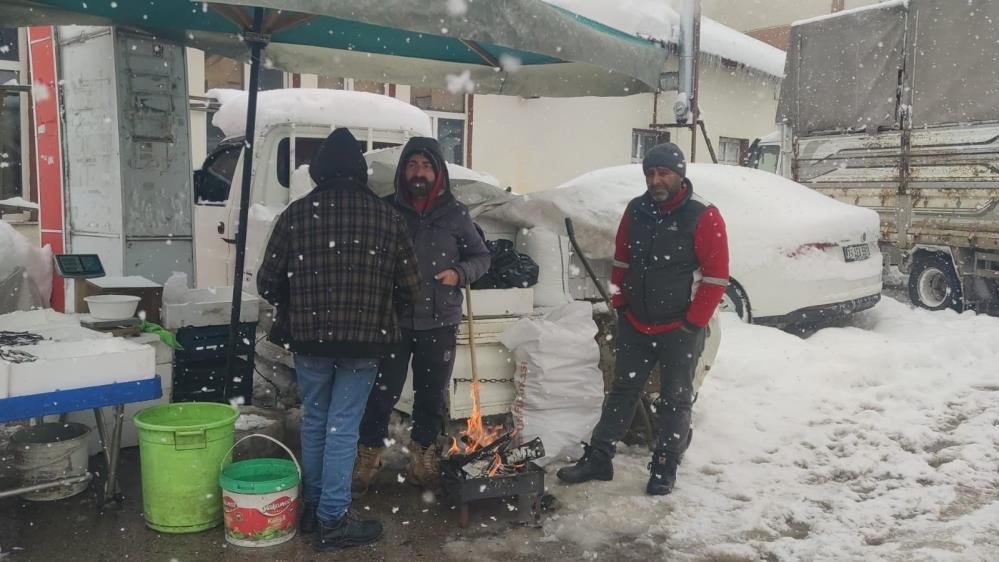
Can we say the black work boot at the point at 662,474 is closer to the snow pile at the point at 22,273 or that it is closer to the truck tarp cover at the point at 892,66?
the snow pile at the point at 22,273

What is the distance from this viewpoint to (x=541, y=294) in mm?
5098

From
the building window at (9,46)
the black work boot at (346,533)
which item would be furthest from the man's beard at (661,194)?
the building window at (9,46)

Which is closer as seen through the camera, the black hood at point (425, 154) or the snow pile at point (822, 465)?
the snow pile at point (822, 465)

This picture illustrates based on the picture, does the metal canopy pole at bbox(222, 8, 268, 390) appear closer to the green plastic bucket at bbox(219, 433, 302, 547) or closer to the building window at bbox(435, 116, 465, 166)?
the green plastic bucket at bbox(219, 433, 302, 547)

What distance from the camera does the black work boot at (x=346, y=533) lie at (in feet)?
11.5

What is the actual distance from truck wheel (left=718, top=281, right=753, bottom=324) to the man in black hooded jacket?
408 centimetres

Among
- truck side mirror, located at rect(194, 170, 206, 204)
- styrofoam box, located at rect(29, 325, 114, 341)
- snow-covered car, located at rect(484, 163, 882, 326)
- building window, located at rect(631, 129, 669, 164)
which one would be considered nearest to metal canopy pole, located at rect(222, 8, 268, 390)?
styrofoam box, located at rect(29, 325, 114, 341)

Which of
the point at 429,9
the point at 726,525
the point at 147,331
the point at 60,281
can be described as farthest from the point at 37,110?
the point at 726,525

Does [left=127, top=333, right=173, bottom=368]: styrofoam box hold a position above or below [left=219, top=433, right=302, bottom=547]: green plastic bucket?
above

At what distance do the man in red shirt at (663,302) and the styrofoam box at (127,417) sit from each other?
2.38m

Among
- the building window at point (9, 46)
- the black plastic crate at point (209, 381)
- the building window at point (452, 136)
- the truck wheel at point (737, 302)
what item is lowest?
the black plastic crate at point (209, 381)

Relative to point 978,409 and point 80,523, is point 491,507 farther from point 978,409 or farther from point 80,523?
point 978,409

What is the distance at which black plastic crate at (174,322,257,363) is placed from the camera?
15.5ft

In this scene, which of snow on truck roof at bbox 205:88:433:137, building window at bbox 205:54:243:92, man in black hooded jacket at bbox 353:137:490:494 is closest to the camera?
man in black hooded jacket at bbox 353:137:490:494
